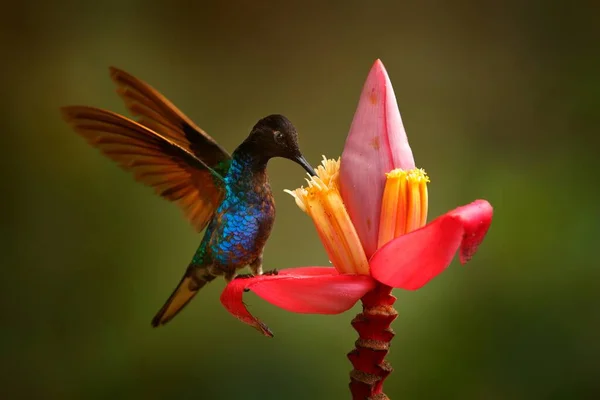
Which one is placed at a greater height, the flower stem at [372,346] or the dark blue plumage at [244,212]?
the dark blue plumage at [244,212]

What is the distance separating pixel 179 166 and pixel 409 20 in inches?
27.7

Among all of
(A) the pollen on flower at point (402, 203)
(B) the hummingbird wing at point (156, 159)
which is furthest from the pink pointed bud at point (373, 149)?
Answer: (B) the hummingbird wing at point (156, 159)

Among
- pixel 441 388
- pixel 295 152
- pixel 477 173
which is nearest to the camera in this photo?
pixel 295 152

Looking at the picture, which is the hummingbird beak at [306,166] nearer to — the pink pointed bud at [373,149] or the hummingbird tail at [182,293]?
the pink pointed bud at [373,149]

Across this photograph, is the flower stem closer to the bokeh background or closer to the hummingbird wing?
the hummingbird wing

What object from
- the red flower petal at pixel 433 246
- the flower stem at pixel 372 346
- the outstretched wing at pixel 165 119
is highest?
the outstretched wing at pixel 165 119

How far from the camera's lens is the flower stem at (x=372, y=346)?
0.30 meters

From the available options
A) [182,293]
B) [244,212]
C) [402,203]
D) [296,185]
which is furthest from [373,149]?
[296,185]

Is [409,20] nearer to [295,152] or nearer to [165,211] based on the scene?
[165,211]

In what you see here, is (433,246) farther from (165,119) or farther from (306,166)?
(165,119)

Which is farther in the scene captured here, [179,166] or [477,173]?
[477,173]

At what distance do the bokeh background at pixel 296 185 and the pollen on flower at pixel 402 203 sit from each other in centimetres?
→ 63

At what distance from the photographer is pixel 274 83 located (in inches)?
41.0

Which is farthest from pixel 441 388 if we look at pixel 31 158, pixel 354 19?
pixel 31 158
